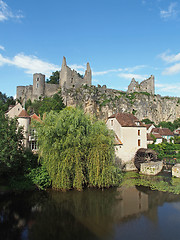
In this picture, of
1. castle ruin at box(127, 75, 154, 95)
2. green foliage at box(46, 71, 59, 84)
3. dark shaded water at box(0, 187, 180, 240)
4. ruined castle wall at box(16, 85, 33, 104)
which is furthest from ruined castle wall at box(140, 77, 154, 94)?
dark shaded water at box(0, 187, 180, 240)

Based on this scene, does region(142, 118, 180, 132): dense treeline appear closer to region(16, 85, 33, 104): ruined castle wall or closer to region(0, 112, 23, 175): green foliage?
region(16, 85, 33, 104): ruined castle wall

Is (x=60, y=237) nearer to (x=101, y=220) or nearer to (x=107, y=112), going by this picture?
(x=101, y=220)

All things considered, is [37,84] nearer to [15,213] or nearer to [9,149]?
[9,149]

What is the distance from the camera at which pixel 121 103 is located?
57.3 m

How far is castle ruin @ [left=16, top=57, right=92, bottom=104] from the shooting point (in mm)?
51344

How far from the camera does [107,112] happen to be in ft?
176

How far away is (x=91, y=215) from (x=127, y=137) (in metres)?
13.5

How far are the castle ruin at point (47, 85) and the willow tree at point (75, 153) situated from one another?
125ft

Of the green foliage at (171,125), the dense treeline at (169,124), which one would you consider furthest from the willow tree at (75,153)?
the green foliage at (171,125)

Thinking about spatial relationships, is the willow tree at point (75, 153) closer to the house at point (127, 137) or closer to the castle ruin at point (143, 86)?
the house at point (127, 137)

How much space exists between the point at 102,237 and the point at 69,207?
4150 millimetres

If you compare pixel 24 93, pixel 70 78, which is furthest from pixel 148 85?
pixel 24 93

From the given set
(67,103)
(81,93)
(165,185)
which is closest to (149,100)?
(81,93)

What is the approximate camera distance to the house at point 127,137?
2256cm
